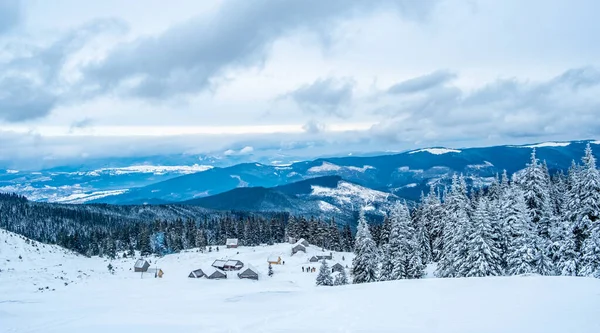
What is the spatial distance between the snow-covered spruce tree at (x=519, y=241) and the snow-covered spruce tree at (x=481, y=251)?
1.21 m

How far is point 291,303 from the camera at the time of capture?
22.3 metres

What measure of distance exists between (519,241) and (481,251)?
3.20 m

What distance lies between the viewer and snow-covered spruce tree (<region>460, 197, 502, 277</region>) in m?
34.4

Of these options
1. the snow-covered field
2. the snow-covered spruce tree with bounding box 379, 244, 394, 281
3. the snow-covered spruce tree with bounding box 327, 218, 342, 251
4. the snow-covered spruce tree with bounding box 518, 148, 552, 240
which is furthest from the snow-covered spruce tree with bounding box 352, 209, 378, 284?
the snow-covered spruce tree with bounding box 327, 218, 342, 251

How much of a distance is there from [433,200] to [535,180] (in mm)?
23285

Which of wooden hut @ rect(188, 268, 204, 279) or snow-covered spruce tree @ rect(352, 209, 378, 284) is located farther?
wooden hut @ rect(188, 268, 204, 279)

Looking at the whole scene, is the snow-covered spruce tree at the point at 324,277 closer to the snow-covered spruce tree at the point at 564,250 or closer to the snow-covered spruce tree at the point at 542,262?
the snow-covered spruce tree at the point at 542,262

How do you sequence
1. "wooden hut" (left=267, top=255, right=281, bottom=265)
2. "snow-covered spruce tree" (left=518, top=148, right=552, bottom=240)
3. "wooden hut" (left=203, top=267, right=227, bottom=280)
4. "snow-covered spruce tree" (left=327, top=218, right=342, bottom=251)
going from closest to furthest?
"snow-covered spruce tree" (left=518, top=148, right=552, bottom=240), "wooden hut" (left=203, top=267, right=227, bottom=280), "wooden hut" (left=267, top=255, right=281, bottom=265), "snow-covered spruce tree" (left=327, top=218, right=342, bottom=251)

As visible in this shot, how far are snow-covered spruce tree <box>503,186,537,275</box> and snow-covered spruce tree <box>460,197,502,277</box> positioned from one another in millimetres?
1210

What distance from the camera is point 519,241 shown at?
33.9 m

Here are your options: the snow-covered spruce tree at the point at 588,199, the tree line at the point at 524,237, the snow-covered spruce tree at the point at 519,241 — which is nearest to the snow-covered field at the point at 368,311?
the snow-covered spruce tree at the point at 519,241

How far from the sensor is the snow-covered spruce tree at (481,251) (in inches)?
1353

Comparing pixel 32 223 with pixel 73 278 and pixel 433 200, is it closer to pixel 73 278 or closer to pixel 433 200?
pixel 73 278

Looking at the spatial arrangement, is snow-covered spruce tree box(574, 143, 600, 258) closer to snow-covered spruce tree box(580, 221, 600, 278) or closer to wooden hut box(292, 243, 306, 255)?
snow-covered spruce tree box(580, 221, 600, 278)
